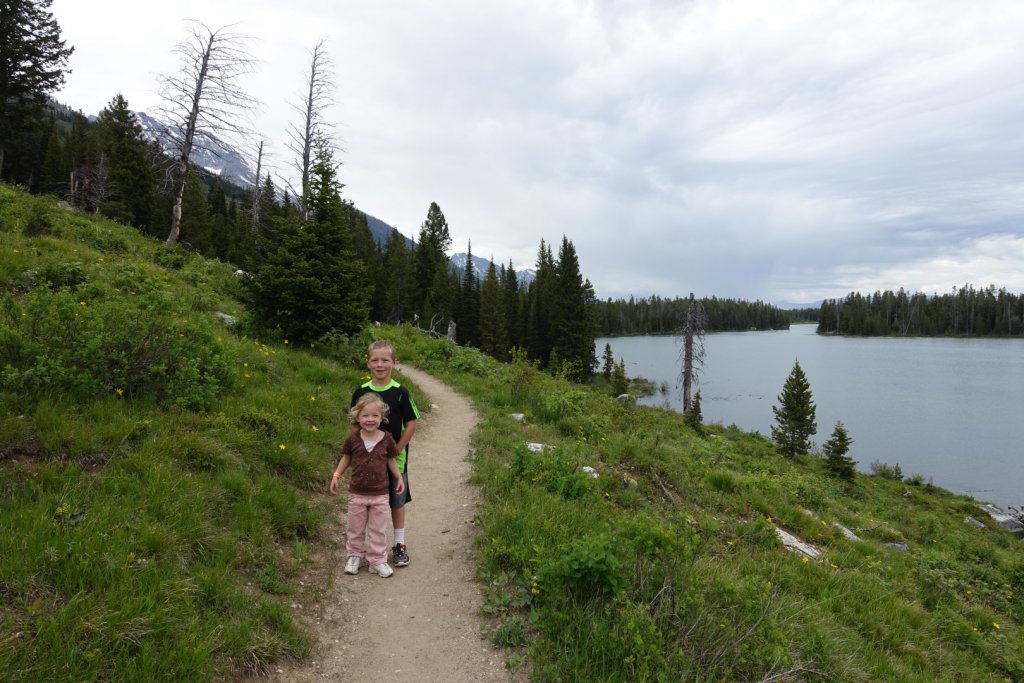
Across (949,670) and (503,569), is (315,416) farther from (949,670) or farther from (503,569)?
(949,670)

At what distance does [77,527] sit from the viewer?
3.40 metres

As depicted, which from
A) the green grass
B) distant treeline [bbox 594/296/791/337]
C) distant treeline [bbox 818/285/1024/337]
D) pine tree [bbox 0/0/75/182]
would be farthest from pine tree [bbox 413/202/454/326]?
distant treeline [bbox 818/285/1024/337]

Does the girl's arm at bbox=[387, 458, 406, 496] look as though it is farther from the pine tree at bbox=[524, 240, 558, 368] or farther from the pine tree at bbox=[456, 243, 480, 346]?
the pine tree at bbox=[456, 243, 480, 346]

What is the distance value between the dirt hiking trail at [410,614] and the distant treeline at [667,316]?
100254mm

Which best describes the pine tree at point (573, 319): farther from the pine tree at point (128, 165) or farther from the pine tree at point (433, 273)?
the pine tree at point (128, 165)

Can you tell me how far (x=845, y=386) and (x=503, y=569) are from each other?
189 feet

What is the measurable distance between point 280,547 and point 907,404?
5213cm

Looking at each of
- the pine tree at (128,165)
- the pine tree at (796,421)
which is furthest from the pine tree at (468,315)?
the pine tree at (796,421)

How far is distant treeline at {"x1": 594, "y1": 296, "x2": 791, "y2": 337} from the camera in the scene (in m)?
126

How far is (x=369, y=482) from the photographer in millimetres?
4613

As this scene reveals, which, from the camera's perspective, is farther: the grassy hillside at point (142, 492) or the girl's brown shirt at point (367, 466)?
the girl's brown shirt at point (367, 466)

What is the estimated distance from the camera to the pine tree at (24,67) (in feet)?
81.5

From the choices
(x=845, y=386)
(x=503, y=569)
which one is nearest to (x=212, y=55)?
(x=503, y=569)

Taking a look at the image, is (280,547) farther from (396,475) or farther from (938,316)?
(938,316)
